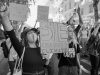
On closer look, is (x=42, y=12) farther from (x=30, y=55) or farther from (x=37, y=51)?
(x=30, y=55)

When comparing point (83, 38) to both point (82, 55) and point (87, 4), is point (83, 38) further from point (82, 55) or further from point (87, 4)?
point (87, 4)

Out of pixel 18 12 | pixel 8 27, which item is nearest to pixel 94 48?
pixel 18 12

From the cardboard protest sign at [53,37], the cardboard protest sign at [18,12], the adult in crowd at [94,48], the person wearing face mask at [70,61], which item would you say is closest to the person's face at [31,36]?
the cardboard protest sign at [53,37]

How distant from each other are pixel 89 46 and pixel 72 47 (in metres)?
1.43

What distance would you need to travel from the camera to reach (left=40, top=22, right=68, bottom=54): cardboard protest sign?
220 cm

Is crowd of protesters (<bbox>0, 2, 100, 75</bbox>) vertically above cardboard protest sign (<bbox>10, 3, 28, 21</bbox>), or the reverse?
cardboard protest sign (<bbox>10, 3, 28, 21</bbox>)

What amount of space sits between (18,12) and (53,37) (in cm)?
99

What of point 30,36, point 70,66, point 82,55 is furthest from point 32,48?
point 82,55

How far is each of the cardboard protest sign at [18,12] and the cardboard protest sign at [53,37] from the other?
0.72 metres

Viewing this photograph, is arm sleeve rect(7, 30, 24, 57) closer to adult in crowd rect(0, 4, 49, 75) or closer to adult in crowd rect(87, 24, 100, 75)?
adult in crowd rect(0, 4, 49, 75)

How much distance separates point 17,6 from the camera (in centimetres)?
277

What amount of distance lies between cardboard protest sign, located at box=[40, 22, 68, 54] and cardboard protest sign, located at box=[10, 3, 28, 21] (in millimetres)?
720

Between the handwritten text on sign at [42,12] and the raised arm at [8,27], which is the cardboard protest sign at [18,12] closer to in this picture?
the handwritten text on sign at [42,12]

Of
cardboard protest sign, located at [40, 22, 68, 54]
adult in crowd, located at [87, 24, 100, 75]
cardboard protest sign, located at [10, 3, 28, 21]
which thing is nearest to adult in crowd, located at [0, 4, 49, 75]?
cardboard protest sign, located at [40, 22, 68, 54]
